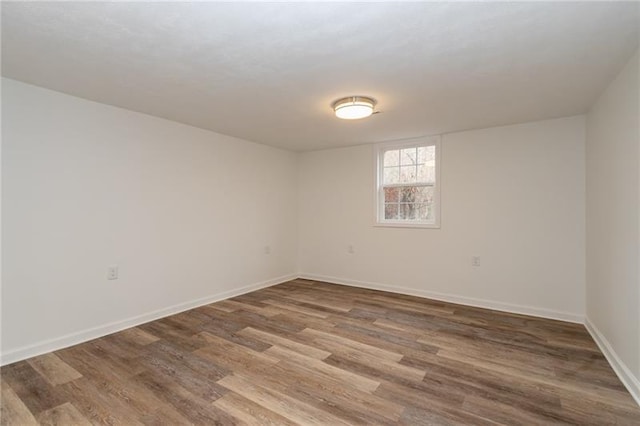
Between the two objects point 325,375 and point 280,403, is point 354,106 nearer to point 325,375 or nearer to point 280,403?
point 325,375

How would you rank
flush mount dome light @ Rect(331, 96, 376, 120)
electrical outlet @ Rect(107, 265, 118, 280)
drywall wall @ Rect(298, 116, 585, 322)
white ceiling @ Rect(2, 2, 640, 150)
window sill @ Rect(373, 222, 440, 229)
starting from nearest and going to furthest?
1. white ceiling @ Rect(2, 2, 640, 150)
2. flush mount dome light @ Rect(331, 96, 376, 120)
3. electrical outlet @ Rect(107, 265, 118, 280)
4. drywall wall @ Rect(298, 116, 585, 322)
5. window sill @ Rect(373, 222, 440, 229)

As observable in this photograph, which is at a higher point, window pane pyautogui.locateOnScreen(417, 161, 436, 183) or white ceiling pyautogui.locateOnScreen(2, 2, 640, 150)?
white ceiling pyautogui.locateOnScreen(2, 2, 640, 150)

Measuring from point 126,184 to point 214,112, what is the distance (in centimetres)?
120

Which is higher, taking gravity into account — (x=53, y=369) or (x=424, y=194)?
(x=424, y=194)

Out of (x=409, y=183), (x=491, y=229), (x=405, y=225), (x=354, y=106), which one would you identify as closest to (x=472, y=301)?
(x=491, y=229)

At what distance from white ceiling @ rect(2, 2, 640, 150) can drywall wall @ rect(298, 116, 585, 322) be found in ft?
2.02

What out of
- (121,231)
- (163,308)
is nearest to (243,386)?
(163,308)

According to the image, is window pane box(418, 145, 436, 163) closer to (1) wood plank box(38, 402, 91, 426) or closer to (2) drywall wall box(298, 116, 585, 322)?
(2) drywall wall box(298, 116, 585, 322)

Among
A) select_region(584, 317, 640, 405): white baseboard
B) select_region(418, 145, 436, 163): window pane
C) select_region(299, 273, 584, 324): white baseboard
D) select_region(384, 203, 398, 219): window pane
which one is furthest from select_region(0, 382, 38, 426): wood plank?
select_region(418, 145, 436, 163): window pane

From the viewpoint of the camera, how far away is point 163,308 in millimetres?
3504

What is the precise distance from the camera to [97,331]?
9.60 feet

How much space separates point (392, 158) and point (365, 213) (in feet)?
A: 3.16

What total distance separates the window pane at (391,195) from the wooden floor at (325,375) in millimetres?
1911

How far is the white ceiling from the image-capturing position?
1.62 metres
